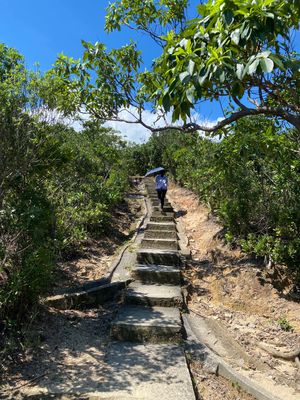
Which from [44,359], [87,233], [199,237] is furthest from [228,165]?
[44,359]

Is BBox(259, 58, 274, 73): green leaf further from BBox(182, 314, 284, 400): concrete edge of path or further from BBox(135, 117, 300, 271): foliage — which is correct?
BBox(182, 314, 284, 400): concrete edge of path

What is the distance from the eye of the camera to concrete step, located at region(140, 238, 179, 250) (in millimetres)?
7906

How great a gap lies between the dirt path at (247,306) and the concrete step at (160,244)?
54 cm

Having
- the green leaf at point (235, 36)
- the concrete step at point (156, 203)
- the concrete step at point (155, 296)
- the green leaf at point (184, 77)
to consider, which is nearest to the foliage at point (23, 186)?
the concrete step at point (155, 296)

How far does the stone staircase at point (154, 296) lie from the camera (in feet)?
15.3

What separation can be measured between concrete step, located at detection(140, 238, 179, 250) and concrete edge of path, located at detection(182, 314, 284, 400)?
319 cm

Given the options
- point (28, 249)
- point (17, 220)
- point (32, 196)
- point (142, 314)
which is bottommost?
point (142, 314)

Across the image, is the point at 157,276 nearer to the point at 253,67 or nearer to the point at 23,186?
the point at 23,186

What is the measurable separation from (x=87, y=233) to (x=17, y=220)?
4.36 meters

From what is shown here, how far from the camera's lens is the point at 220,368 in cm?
411

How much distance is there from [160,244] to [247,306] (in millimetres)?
2492

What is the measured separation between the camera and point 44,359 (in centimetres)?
397

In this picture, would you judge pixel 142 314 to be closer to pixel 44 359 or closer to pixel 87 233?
pixel 44 359

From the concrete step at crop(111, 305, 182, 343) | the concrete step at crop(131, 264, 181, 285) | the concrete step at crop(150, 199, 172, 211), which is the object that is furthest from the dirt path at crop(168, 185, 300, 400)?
the concrete step at crop(150, 199, 172, 211)
